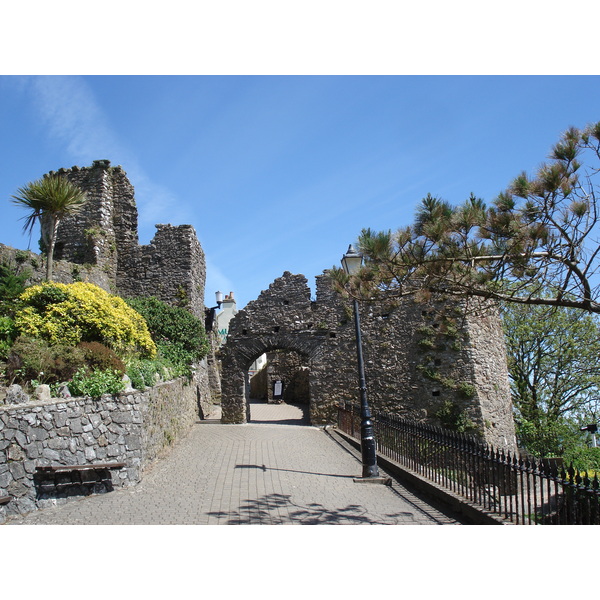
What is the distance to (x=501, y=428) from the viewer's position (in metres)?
16.2

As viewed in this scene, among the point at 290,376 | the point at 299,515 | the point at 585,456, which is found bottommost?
the point at 585,456

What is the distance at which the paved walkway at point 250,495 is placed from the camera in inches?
271

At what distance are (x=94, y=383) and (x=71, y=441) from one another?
104 centimetres

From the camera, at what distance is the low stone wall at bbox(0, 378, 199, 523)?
6891 mm

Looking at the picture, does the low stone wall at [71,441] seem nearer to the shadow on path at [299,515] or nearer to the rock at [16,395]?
the rock at [16,395]

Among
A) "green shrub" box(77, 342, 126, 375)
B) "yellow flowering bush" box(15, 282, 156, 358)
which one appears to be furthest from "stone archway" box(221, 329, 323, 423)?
"green shrub" box(77, 342, 126, 375)

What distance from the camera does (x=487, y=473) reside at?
6.85 meters

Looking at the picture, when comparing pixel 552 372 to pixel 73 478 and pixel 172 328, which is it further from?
pixel 73 478

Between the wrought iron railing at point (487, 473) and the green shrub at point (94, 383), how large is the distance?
18.0ft

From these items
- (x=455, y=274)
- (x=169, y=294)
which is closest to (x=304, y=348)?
(x=169, y=294)

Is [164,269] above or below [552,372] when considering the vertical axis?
above

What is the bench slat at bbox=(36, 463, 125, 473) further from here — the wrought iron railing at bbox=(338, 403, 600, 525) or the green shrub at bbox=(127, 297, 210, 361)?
the green shrub at bbox=(127, 297, 210, 361)

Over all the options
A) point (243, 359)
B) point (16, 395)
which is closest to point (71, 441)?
point (16, 395)

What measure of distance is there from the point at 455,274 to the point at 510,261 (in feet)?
2.41
